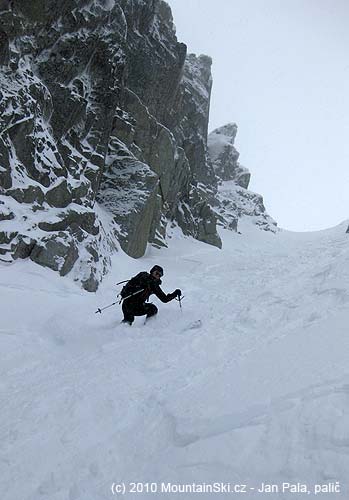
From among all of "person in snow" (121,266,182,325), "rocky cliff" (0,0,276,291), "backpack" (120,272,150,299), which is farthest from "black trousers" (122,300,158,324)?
"rocky cliff" (0,0,276,291)

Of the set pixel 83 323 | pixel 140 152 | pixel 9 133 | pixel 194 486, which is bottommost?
pixel 83 323

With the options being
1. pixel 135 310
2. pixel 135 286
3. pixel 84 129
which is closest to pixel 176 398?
pixel 135 310

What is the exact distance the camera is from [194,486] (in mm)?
3545

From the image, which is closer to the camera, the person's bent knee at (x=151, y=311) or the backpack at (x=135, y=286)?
the backpack at (x=135, y=286)

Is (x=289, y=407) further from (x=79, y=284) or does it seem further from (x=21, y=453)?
(x=79, y=284)

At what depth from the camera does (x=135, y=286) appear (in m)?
10.1

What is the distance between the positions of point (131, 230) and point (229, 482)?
68.0 ft

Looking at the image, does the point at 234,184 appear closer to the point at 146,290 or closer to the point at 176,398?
the point at 146,290

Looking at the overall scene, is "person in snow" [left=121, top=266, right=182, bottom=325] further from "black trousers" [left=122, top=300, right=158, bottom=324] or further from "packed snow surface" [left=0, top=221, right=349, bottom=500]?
"packed snow surface" [left=0, top=221, right=349, bottom=500]

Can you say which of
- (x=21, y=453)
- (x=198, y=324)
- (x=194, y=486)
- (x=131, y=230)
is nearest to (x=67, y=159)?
(x=131, y=230)

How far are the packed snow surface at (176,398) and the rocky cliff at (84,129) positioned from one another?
565 cm

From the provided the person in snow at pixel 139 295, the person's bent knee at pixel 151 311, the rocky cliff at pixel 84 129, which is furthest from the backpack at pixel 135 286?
the rocky cliff at pixel 84 129

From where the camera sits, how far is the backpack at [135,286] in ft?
32.6

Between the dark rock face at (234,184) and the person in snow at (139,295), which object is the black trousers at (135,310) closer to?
the person in snow at (139,295)
